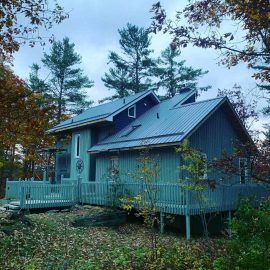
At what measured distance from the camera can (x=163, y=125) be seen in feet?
61.9

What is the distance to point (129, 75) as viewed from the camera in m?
42.8

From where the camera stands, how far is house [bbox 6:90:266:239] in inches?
598

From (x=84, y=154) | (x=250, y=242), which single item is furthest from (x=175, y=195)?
(x=84, y=154)

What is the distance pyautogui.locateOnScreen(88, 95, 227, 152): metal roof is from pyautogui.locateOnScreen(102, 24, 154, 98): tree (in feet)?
64.2

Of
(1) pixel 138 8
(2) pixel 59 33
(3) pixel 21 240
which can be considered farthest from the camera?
(3) pixel 21 240

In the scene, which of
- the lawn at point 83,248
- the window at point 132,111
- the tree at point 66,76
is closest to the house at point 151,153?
the window at point 132,111

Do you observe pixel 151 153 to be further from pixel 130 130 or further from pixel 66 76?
pixel 66 76

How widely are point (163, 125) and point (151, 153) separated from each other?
1888mm

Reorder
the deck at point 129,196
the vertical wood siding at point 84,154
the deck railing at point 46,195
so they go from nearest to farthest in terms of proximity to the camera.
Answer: the deck at point 129,196 → the deck railing at point 46,195 → the vertical wood siding at point 84,154

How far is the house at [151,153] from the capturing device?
15.2 m

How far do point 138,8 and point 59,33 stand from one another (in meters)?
1.79

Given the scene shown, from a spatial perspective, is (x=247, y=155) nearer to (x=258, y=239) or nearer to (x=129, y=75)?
(x=258, y=239)

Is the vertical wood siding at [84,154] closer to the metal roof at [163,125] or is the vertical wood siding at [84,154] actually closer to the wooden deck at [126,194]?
the metal roof at [163,125]

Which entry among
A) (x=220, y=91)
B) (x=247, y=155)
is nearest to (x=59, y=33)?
(x=247, y=155)
